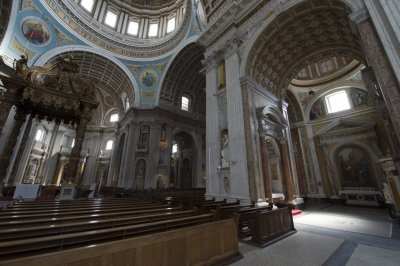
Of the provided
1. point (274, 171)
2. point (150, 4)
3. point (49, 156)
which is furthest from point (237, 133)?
point (49, 156)

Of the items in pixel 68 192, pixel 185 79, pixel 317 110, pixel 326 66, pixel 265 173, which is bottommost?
pixel 68 192

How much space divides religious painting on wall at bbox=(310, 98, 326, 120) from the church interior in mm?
80

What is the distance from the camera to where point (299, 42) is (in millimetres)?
9164

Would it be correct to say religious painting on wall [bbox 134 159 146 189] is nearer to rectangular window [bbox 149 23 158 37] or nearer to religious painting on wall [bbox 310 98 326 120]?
rectangular window [bbox 149 23 158 37]

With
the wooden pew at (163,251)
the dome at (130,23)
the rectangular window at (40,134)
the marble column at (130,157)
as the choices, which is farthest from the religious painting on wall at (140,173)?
the rectangular window at (40,134)

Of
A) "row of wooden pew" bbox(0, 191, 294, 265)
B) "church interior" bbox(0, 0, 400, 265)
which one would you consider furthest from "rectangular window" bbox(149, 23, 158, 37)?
"row of wooden pew" bbox(0, 191, 294, 265)

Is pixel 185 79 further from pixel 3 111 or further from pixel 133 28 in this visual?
pixel 3 111

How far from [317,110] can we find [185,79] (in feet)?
40.5

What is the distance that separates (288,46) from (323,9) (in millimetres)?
2200

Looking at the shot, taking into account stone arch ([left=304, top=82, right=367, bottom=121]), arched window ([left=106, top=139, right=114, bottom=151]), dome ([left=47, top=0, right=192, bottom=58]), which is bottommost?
arched window ([left=106, top=139, right=114, bottom=151])

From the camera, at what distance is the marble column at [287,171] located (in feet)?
28.2

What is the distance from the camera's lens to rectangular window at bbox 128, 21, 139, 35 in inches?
744

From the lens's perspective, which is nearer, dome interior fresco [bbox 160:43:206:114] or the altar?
the altar

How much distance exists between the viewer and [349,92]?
13398 mm
